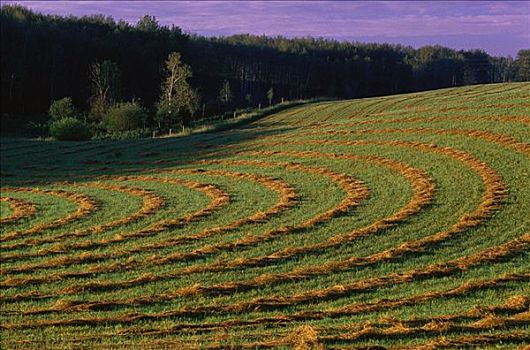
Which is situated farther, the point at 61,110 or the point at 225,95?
the point at 225,95

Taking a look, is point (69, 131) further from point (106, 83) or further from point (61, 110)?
point (106, 83)

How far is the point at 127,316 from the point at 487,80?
126378 millimetres

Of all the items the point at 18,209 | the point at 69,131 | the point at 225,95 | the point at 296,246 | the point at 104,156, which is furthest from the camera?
the point at 225,95

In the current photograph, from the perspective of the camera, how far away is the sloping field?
11.6 metres

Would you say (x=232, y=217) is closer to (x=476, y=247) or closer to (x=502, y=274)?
(x=476, y=247)

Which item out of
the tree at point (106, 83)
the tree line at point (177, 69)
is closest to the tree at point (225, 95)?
the tree line at point (177, 69)

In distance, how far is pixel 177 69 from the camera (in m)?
76.4

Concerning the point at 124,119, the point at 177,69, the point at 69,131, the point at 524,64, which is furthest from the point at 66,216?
the point at 524,64

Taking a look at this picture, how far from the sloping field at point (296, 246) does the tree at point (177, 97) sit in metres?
34.7

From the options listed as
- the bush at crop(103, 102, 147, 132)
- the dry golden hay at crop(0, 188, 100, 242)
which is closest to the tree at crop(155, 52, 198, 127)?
the bush at crop(103, 102, 147, 132)

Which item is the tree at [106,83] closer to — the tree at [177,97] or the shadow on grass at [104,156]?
the tree at [177,97]

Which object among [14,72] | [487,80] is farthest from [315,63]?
[14,72]

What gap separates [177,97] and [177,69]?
13.5 ft

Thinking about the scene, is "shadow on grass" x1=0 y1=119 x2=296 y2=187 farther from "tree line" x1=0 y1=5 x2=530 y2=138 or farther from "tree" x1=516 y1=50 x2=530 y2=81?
"tree" x1=516 y1=50 x2=530 y2=81
